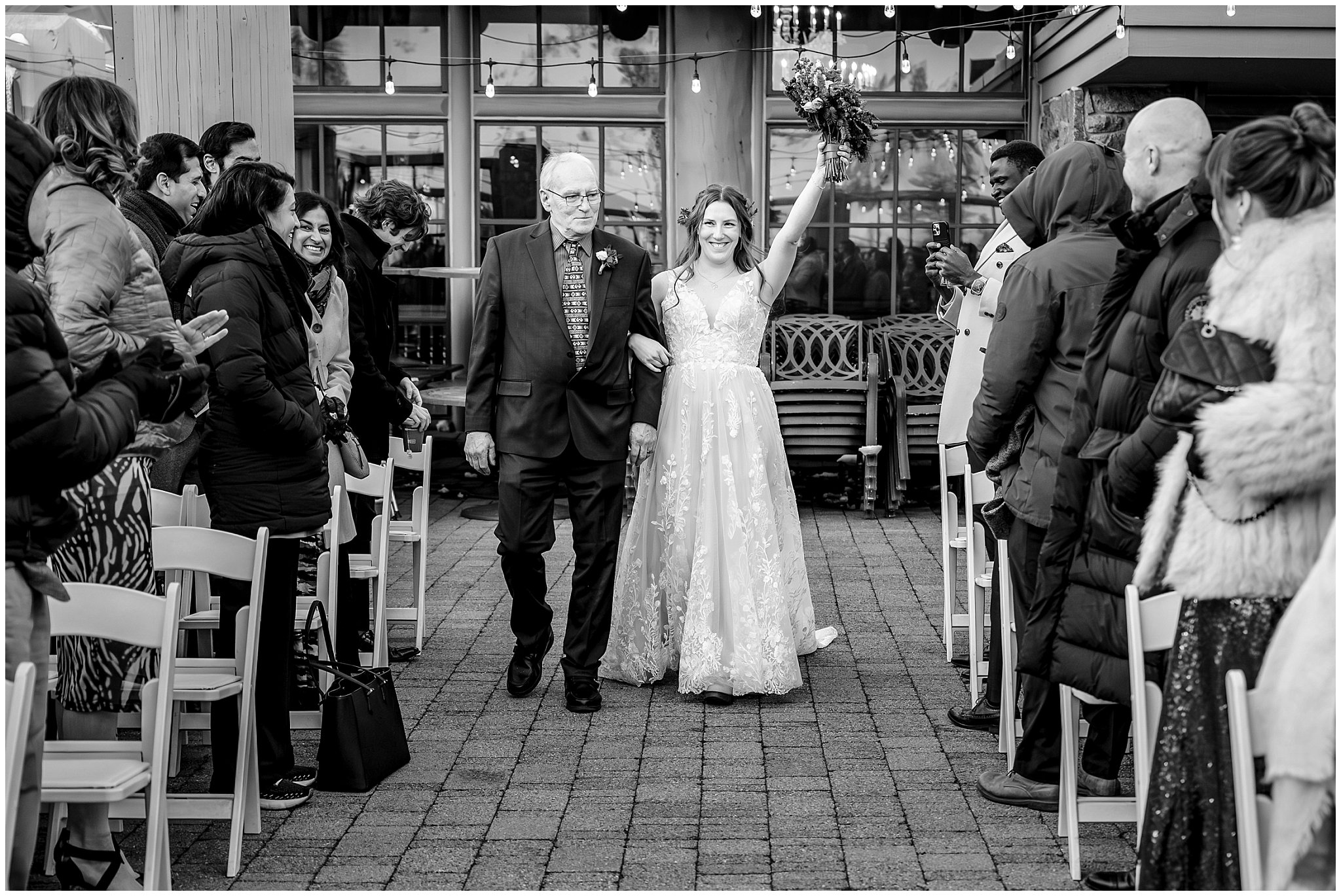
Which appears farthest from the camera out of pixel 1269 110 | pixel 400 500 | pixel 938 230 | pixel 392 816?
pixel 400 500

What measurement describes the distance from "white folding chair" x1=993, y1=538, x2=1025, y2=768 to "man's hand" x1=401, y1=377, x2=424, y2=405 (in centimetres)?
290

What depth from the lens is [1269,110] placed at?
9.59 meters

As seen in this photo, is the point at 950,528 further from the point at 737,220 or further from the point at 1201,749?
the point at 1201,749

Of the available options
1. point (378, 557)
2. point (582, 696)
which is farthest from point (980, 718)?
point (378, 557)

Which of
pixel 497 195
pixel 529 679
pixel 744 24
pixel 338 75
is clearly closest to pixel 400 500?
pixel 497 195

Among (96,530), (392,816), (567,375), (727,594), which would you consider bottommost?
(392,816)

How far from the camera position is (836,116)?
540 cm

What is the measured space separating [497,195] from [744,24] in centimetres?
238

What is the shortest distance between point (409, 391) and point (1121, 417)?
3.66 metres

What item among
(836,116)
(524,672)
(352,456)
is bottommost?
(524,672)

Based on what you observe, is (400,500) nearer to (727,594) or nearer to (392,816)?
(727,594)

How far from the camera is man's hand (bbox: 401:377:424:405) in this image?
20.5 ft

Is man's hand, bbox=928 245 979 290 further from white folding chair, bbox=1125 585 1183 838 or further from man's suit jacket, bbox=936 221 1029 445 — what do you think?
white folding chair, bbox=1125 585 1183 838

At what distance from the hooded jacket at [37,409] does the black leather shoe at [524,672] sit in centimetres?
271
